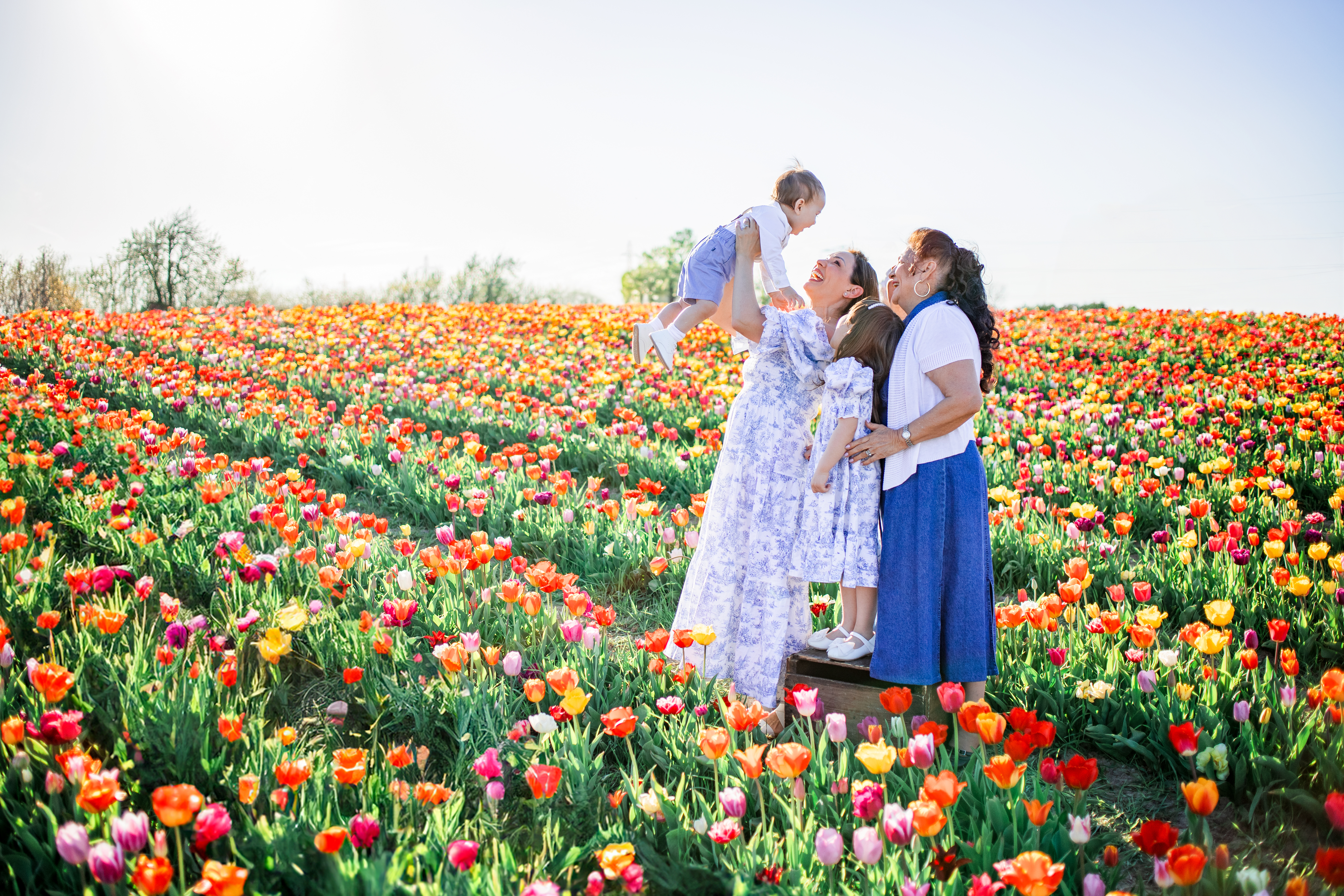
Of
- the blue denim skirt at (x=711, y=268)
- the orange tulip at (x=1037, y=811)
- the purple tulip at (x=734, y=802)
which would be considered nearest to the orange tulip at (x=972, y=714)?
the orange tulip at (x=1037, y=811)

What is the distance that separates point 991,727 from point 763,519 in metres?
1.17

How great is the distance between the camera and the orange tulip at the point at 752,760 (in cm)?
194

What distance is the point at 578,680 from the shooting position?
8.14 ft

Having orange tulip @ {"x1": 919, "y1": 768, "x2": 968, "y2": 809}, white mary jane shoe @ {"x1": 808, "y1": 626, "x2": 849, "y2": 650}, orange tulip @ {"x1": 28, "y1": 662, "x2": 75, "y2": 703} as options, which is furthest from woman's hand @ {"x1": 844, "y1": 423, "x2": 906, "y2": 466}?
orange tulip @ {"x1": 28, "y1": 662, "x2": 75, "y2": 703}

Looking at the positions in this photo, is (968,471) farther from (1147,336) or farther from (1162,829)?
(1147,336)

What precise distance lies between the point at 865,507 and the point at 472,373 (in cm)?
596

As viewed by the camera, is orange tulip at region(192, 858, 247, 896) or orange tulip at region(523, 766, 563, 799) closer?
orange tulip at region(192, 858, 247, 896)

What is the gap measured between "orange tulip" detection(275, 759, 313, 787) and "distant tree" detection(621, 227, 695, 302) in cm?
3335

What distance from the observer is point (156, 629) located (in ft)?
10.7

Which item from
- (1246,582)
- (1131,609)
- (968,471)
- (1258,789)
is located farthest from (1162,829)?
(1246,582)

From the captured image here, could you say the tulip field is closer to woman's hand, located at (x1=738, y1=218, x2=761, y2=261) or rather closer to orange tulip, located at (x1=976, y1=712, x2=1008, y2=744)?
orange tulip, located at (x1=976, y1=712, x2=1008, y2=744)

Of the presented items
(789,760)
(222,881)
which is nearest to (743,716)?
(789,760)

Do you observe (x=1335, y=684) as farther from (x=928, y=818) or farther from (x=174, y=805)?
(x=174, y=805)

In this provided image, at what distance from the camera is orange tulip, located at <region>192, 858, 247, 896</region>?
58.0 inches
